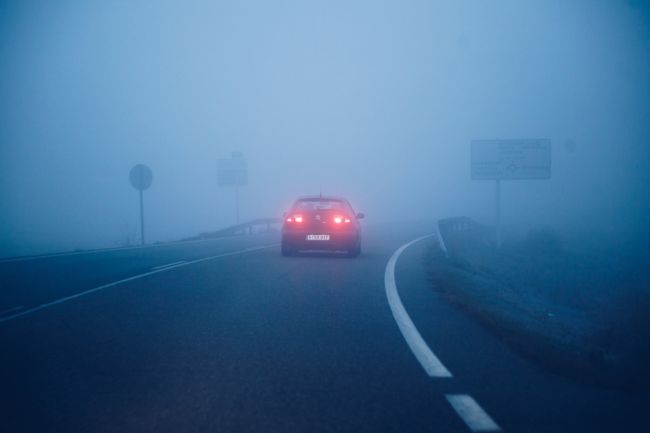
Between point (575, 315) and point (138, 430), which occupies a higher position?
point (138, 430)

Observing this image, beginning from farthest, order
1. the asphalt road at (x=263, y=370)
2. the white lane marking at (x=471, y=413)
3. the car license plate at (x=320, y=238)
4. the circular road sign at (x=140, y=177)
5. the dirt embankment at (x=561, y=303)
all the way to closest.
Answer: the circular road sign at (x=140, y=177) → the car license plate at (x=320, y=238) → the dirt embankment at (x=561, y=303) → the asphalt road at (x=263, y=370) → the white lane marking at (x=471, y=413)

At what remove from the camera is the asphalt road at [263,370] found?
3883 mm

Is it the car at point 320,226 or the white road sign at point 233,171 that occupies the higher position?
the white road sign at point 233,171

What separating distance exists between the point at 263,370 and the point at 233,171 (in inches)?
1869

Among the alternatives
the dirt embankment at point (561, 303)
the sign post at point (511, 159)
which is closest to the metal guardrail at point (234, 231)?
the sign post at point (511, 159)

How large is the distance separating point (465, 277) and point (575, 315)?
10.2 feet

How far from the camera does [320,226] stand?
16.8 metres

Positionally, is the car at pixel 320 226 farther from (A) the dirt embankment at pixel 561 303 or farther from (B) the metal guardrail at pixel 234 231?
(B) the metal guardrail at pixel 234 231

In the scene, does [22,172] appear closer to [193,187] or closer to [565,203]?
[193,187]

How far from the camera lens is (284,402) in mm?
4277

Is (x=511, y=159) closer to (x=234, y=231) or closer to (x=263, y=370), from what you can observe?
(x=234, y=231)

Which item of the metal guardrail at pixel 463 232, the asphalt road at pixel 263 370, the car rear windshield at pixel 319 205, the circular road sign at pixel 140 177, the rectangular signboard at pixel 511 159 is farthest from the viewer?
the rectangular signboard at pixel 511 159

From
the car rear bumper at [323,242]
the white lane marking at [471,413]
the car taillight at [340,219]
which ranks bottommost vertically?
the car rear bumper at [323,242]

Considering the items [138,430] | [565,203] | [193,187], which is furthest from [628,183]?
[138,430]
